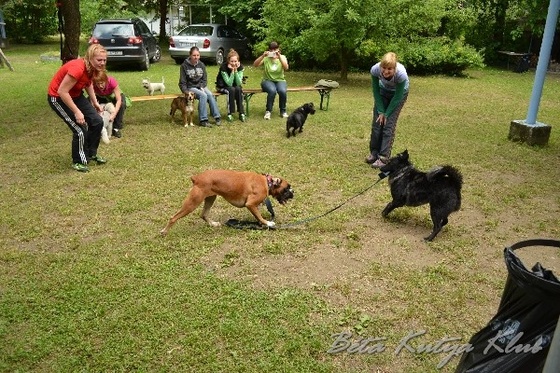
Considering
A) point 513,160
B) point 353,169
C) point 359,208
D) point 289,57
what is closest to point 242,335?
point 359,208

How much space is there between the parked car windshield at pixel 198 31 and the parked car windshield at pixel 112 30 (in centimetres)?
254

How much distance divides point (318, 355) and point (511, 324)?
4.38 ft

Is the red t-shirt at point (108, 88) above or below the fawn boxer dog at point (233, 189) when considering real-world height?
above

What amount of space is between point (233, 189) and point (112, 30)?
45.9ft

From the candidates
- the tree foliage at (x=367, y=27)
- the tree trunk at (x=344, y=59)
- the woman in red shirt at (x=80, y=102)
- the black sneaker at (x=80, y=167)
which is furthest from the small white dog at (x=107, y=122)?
the tree trunk at (x=344, y=59)

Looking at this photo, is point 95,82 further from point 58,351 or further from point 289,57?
point 289,57

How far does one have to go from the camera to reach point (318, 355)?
9.90 ft

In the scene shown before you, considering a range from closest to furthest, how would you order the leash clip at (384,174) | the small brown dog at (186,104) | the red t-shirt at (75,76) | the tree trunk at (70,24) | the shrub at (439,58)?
the leash clip at (384,174) < the red t-shirt at (75,76) < the small brown dog at (186,104) < the tree trunk at (70,24) < the shrub at (439,58)

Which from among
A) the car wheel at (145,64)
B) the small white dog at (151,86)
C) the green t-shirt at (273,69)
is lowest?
the small white dog at (151,86)

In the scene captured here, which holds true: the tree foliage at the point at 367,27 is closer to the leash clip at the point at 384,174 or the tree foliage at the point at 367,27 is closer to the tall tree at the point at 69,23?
the tall tree at the point at 69,23

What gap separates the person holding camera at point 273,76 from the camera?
9.93m

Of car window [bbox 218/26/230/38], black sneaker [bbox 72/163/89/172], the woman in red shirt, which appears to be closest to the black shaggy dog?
the woman in red shirt

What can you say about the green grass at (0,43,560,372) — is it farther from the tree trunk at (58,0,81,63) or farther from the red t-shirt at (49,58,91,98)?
the tree trunk at (58,0,81,63)

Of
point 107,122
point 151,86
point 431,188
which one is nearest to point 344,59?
point 151,86
